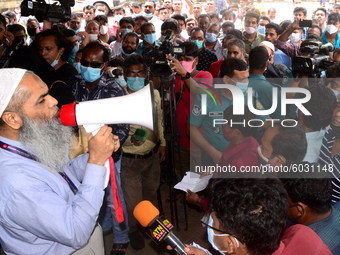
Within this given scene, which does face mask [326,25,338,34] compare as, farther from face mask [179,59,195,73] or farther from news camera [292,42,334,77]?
face mask [179,59,195,73]

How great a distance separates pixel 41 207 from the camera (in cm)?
120

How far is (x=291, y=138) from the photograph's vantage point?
216cm

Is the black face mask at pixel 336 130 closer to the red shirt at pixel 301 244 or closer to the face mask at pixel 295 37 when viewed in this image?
the red shirt at pixel 301 244

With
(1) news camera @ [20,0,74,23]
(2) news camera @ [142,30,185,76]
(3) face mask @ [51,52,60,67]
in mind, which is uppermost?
(1) news camera @ [20,0,74,23]

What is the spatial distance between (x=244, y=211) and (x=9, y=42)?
5.62 m

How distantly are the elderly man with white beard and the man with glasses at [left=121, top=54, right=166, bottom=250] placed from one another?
1.54 m

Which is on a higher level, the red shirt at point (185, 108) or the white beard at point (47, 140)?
the white beard at point (47, 140)

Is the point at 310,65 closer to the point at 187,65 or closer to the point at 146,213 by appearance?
the point at 187,65

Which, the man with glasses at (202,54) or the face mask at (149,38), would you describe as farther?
the face mask at (149,38)

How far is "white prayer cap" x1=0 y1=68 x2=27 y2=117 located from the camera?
126 cm

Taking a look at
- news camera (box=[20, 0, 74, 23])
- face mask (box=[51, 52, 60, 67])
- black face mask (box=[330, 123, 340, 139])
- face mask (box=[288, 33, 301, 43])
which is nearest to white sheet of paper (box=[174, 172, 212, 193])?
black face mask (box=[330, 123, 340, 139])

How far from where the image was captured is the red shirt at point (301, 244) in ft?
4.50

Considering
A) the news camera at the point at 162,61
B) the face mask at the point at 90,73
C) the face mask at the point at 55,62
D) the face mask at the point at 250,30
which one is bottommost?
the face mask at the point at 250,30

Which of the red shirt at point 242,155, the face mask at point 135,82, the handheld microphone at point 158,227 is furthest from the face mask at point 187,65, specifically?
the handheld microphone at point 158,227
